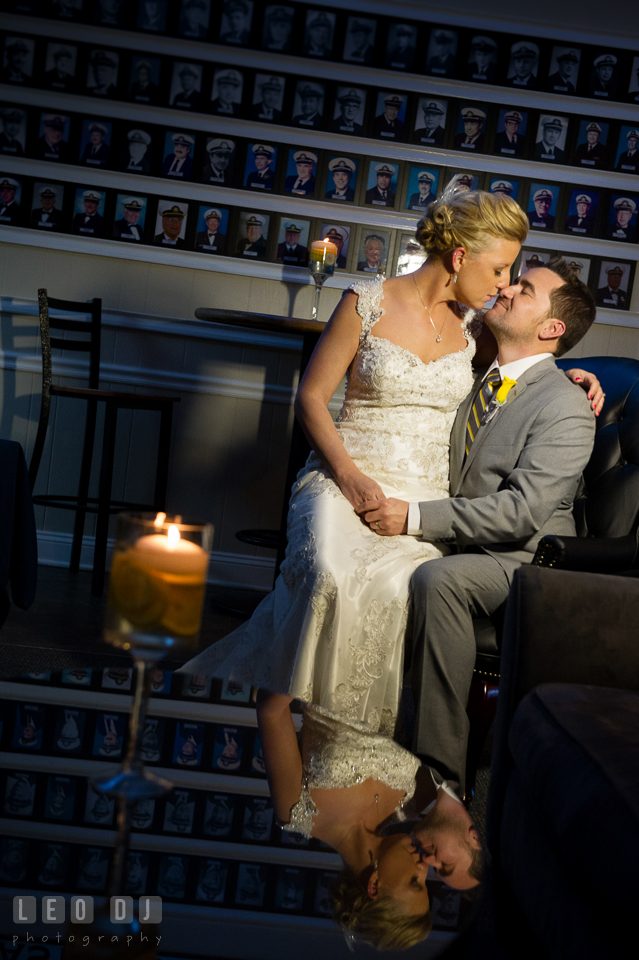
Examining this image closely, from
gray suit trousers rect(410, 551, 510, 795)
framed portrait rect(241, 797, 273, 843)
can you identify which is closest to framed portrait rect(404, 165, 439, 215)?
gray suit trousers rect(410, 551, 510, 795)

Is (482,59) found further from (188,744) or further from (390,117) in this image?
(188,744)

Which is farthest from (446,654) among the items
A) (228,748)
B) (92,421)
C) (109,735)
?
(92,421)

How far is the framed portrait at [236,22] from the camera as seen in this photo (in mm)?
3689

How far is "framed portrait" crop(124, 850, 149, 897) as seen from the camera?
77 centimetres

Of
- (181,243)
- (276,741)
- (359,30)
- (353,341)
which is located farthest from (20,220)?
(276,741)

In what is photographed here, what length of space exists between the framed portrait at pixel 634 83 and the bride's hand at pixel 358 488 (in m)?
2.70

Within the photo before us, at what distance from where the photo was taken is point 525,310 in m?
2.19

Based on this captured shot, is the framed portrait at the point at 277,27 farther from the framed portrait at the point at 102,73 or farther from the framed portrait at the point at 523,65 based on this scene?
the framed portrait at the point at 523,65

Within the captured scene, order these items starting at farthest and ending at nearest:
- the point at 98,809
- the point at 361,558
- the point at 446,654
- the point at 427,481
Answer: the point at 427,481 < the point at 361,558 < the point at 446,654 < the point at 98,809

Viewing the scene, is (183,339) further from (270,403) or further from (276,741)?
(276,741)

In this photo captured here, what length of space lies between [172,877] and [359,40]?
3779 millimetres

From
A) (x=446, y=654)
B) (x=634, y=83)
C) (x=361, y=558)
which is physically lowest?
(x=446, y=654)

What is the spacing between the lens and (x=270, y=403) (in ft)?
12.7

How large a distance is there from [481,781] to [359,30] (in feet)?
10.6
